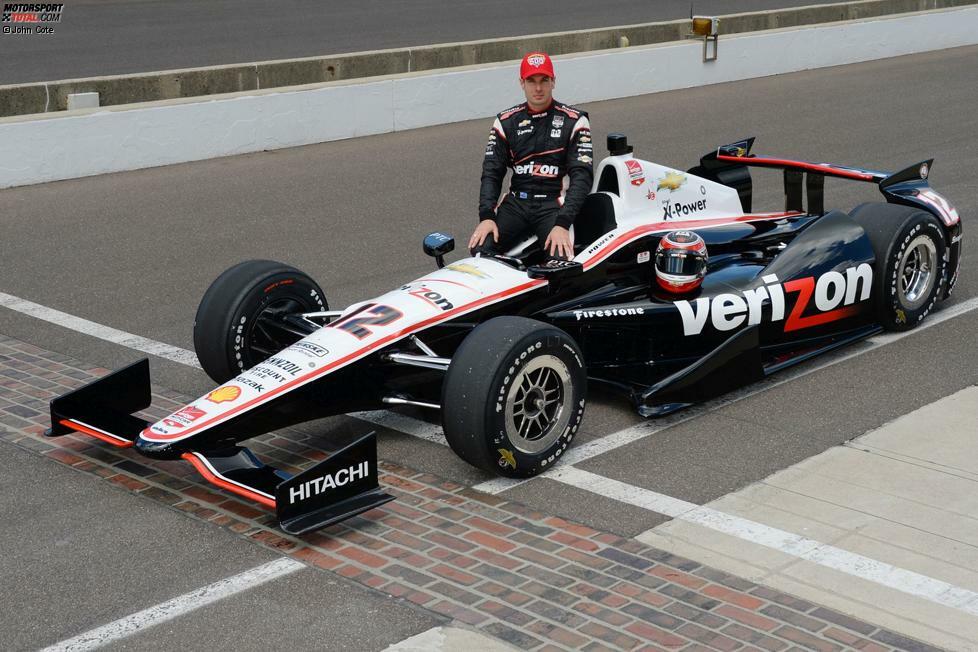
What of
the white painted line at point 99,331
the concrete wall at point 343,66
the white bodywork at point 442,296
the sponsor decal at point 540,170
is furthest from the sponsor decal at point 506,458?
the concrete wall at point 343,66

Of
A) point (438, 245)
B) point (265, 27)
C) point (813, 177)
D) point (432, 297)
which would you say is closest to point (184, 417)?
point (432, 297)

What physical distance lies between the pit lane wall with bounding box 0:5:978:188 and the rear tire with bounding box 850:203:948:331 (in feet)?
27.7

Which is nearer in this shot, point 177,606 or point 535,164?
point 177,606

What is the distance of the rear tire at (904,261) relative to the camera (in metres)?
7.63

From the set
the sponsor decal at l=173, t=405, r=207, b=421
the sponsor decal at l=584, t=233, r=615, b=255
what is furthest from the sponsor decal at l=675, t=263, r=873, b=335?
the sponsor decal at l=173, t=405, r=207, b=421

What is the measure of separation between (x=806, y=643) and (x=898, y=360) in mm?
3437

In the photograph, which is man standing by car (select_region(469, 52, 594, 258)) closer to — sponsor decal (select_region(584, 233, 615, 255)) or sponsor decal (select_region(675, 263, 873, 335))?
sponsor decal (select_region(584, 233, 615, 255))

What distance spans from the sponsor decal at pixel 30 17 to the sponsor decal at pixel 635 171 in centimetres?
1859

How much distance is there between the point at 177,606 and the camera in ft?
15.8

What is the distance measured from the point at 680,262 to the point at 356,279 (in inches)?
132

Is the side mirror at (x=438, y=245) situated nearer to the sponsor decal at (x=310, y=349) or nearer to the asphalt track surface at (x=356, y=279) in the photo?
the asphalt track surface at (x=356, y=279)

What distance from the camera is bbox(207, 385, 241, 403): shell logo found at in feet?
18.8

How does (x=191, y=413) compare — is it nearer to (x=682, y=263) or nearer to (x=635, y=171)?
(x=682, y=263)

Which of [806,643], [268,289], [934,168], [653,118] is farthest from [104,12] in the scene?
[806,643]
